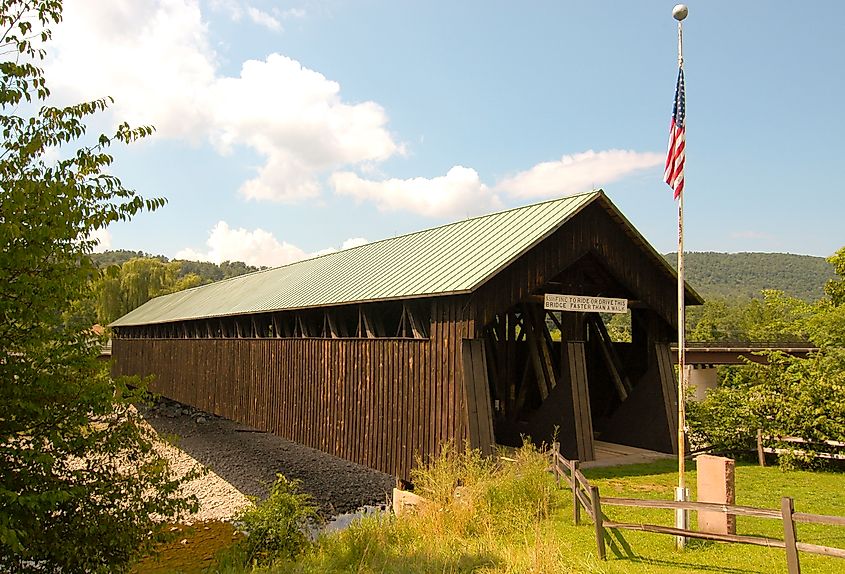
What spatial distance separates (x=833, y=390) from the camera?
11984mm

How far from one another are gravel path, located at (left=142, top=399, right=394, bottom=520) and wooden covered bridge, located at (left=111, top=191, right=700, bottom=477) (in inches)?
95.9

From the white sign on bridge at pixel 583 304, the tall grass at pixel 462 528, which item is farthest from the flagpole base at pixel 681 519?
the white sign on bridge at pixel 583 304

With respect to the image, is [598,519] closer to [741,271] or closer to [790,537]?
[790,537]

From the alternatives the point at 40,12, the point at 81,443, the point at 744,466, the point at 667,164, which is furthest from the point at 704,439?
the point at 40,12

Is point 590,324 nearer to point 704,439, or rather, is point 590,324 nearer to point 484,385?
point 704,439

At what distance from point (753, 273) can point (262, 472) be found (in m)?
162

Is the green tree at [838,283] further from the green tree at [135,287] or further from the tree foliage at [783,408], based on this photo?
the green tree at [135,287]

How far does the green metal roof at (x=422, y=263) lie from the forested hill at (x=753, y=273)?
115818mm

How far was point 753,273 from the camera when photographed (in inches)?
6181

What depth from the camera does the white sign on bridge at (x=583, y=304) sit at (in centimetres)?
1152

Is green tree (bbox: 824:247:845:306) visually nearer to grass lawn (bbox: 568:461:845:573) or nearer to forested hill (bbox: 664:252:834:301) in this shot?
grass lawn (bbox: 568:461:845:573)

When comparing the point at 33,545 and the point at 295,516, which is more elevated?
the point at 33,545

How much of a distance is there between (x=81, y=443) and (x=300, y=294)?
1094 cm

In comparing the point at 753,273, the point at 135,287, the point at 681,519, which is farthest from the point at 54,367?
the point at 753,273
